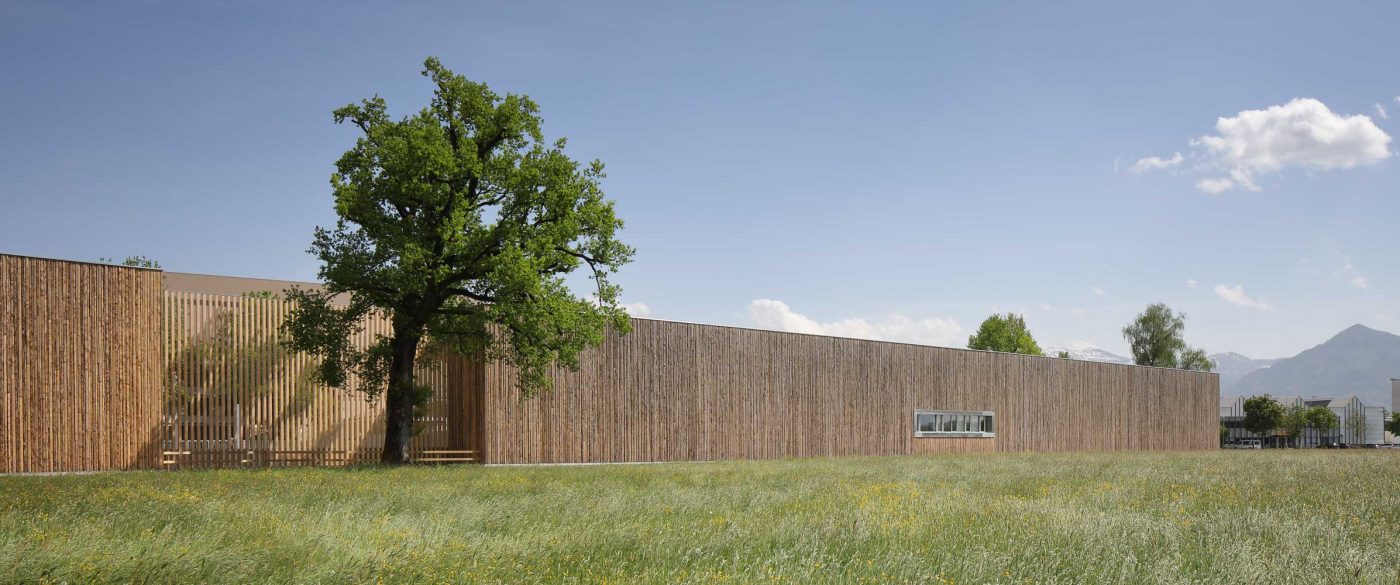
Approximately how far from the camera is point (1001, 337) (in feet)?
229

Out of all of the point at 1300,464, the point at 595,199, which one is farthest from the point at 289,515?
the point at 1300,464

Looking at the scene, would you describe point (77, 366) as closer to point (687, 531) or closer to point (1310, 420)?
point (687, 531)

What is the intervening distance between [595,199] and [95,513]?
40.5ft

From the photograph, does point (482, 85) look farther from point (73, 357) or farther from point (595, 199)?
point (73, 357)

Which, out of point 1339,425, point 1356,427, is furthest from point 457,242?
point 1356,427

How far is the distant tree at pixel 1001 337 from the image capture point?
69.6 metres

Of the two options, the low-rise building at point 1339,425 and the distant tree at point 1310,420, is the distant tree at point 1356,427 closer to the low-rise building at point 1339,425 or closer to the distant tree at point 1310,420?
the low-rise building at point 1339,425

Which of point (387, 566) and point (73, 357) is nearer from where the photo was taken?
point (387, 566)

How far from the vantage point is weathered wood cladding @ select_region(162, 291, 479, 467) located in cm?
1898

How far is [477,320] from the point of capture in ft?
64.5

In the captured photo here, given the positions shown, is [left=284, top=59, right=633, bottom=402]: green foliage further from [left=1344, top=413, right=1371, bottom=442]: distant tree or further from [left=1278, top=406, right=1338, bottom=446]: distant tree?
[left=1344, top=413, right=1371, bottom=442]: distant tree

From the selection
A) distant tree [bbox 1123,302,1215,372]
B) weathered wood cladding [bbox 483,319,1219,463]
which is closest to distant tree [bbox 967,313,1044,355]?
distant tree [bbox 1123,302,1215,372]

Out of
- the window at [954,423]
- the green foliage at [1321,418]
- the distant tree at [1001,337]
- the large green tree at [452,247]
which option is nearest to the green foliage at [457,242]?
the large green tree at [452,247]

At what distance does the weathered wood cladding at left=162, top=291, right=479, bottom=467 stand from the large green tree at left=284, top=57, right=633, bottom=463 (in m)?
0.78
